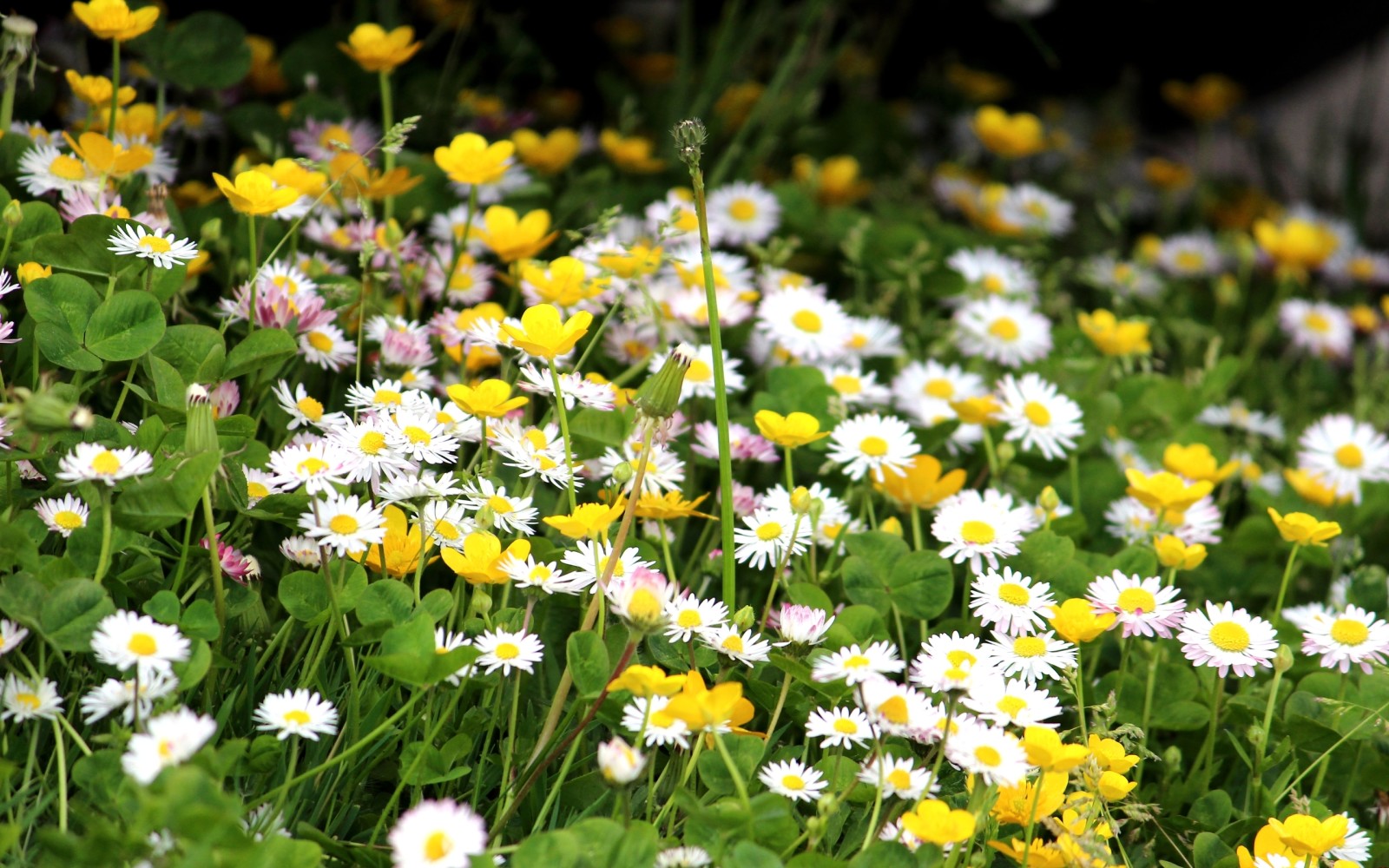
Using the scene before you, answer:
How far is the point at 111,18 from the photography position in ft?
4.17

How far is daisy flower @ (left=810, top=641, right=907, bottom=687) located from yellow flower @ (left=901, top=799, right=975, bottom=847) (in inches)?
4.6

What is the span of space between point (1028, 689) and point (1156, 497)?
15.5 inches

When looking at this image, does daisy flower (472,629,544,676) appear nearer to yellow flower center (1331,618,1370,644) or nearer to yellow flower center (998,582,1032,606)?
yellow flower center (998,582,1032,606)

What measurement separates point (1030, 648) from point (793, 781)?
0.81 ft

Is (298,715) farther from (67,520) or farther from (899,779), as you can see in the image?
(899,779)

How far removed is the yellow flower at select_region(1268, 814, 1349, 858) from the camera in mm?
988

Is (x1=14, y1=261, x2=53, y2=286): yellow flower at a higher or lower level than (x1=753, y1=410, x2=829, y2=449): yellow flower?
higher

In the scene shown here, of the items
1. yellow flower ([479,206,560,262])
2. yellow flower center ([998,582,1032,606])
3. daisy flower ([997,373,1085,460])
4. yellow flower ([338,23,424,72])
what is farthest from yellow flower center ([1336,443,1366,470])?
yellow flower ([338,23,424,72])

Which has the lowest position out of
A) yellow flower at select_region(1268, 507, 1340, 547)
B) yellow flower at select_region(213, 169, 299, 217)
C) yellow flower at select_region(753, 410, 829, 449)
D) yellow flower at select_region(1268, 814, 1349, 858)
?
yellow flower at select_region(1268, 814, 1349, 858)

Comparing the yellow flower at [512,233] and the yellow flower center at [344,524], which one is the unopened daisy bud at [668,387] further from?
the yellow flower at [512,233]

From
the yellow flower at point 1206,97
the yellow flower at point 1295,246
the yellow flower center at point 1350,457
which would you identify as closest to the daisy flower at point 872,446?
the yellow flower center at point 1350,457

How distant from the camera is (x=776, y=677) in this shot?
1132mm

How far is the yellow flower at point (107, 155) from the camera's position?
129 cm

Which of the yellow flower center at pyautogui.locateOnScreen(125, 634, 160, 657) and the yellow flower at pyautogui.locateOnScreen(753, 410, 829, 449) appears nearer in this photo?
the yellow flower center at pyautogui.locateOnScreen(125, 634, 160, 657)
